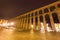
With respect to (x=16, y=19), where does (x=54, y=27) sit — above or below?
below

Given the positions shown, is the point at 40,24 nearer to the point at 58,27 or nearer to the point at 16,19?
the point at 58,27

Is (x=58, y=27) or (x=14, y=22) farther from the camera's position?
(x=14, y=22)

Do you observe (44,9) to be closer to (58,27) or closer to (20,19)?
(58,27)

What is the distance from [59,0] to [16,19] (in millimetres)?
1252

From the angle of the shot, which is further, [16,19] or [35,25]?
[16,19]

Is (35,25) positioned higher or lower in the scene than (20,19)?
lower

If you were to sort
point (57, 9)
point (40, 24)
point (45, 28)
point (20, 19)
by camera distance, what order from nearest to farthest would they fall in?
point (57, 9) < point (45, 28) < point (40, 24) < point (20, 19)

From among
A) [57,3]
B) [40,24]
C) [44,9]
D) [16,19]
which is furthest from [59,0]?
[16,19]

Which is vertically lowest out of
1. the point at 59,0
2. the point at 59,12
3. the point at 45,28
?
the point at 45,28

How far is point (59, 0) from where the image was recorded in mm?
778

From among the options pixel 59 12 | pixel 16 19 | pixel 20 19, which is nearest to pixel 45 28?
pixel 59 12

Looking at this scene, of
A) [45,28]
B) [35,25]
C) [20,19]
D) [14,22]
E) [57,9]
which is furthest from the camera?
[14,22]

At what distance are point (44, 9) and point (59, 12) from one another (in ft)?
0.75

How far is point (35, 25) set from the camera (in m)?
1.16
